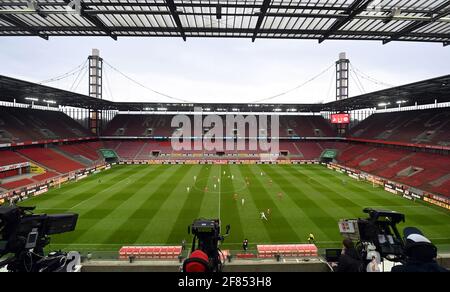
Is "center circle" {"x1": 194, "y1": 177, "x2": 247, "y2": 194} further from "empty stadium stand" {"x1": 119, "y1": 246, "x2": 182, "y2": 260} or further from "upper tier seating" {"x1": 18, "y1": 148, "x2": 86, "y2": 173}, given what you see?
"upper tier seating" {"x1": 18, "y1": 148, "x2": 86, "y2": 173}

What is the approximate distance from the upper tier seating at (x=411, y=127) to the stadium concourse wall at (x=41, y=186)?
61.0 metres

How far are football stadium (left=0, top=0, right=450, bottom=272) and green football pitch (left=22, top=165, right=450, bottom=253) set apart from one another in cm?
19

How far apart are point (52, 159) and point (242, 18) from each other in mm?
46588

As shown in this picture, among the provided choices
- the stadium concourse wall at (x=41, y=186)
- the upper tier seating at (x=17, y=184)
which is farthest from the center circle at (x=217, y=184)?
the upper tier seating at (x=17, y=184)

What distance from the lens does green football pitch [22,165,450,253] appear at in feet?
64.3

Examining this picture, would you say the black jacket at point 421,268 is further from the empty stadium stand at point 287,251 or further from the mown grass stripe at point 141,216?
the mown grass stripe at point 141,216

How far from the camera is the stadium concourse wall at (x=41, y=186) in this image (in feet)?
95.2

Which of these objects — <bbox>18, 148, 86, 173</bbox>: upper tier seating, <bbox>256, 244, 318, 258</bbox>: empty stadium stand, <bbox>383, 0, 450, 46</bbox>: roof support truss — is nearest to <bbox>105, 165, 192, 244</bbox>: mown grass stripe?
<bbox>256, 244, 318, 258</bbox>: empty stadium stand

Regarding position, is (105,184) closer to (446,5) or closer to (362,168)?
(446,5)

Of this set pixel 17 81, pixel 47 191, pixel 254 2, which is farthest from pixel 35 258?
pixel 17 81

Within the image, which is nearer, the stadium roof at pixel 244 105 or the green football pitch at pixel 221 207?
the green football pitch at pixel 221 207

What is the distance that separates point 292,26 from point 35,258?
15.9 m

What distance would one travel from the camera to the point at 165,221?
22875 mm

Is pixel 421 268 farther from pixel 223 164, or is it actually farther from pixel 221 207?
pixel 223 164
